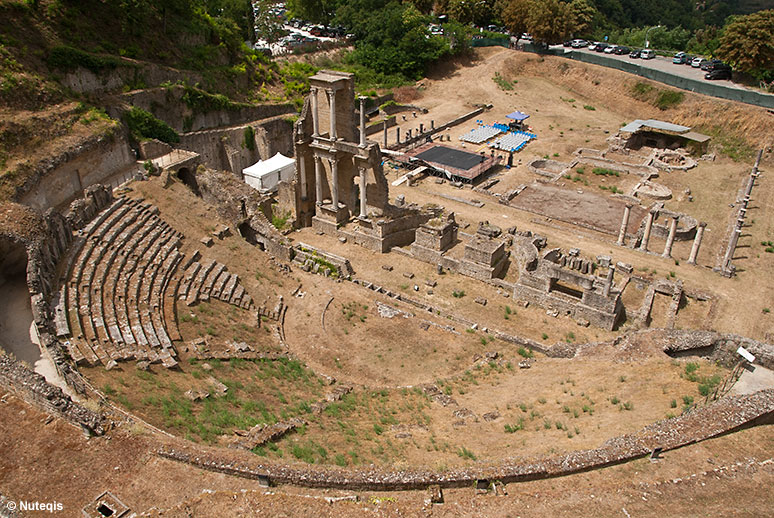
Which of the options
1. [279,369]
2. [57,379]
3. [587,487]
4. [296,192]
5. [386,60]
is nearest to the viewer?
[587,487]

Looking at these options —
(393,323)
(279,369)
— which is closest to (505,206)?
(393,323)

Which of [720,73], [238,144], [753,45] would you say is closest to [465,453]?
[238,144]

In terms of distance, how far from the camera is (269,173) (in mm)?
37938

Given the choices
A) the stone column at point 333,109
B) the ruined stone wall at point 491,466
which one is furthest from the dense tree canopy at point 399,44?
the ruined stone wall at point 491,466

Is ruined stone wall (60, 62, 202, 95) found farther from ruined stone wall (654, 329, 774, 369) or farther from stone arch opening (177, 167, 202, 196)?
ruined stone wall (654, 329, 774, 369)

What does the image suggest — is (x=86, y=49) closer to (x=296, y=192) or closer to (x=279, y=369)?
(x=296, y=192)

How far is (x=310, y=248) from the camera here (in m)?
31.4

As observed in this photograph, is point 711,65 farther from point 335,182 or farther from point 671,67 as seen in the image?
point 335,182

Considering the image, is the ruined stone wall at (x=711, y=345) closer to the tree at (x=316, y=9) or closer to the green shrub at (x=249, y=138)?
Answer: the green shrub at (x=249, y=138)

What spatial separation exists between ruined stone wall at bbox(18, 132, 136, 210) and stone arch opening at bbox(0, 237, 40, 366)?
5990 mm

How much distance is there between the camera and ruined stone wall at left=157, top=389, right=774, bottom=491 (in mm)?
12930

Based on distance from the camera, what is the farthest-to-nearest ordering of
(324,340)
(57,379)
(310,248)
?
(310,248) → (324,340) → (57,379)

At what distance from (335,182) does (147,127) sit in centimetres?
1348

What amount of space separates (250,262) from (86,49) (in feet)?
74.1
